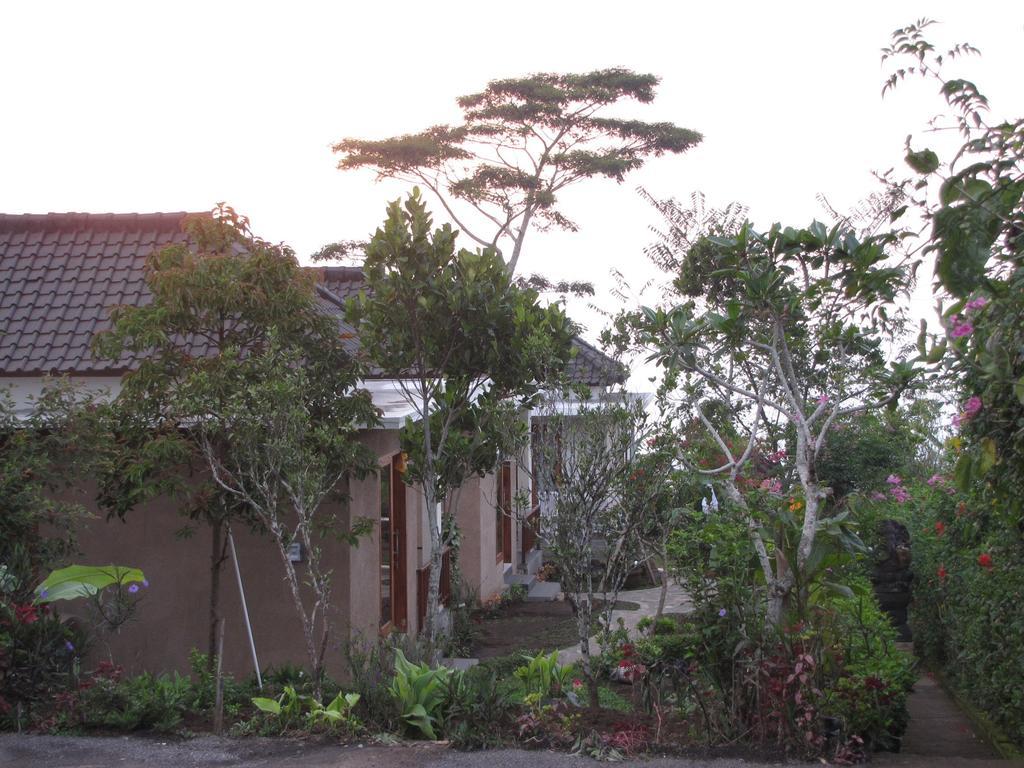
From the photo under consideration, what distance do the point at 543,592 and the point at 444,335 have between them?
9354mm

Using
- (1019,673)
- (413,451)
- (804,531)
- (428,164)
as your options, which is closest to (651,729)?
(804,531)

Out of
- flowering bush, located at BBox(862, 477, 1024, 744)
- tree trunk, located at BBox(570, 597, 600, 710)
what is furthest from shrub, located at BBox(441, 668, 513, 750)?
flowering bush, located at BBox(862, 477, 1024, 744)

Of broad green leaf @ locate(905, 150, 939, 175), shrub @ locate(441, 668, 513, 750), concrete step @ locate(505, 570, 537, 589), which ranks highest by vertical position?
broad green leaf @ locate(905, 150, 939, 175)

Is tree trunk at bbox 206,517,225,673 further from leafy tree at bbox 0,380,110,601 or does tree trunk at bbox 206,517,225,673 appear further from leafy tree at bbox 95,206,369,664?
leafy tree at bbox 0,380,110,601

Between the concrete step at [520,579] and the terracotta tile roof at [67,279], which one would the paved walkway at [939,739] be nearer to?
the terracotta tile roof at [67,279]

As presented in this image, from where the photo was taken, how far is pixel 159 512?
→ 10000 millimetres

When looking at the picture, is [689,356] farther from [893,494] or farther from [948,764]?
[893,494]

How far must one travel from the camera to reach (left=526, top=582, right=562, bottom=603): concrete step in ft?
56.1

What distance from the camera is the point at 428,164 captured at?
24938 millimetres

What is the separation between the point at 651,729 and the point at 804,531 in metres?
1.59

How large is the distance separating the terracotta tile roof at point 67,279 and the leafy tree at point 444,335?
2.65 m

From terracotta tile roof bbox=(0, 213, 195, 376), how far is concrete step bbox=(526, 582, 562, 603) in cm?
828

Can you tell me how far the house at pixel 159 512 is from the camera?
32.3 feet

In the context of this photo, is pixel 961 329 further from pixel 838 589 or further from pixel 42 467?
pixel 42 467
